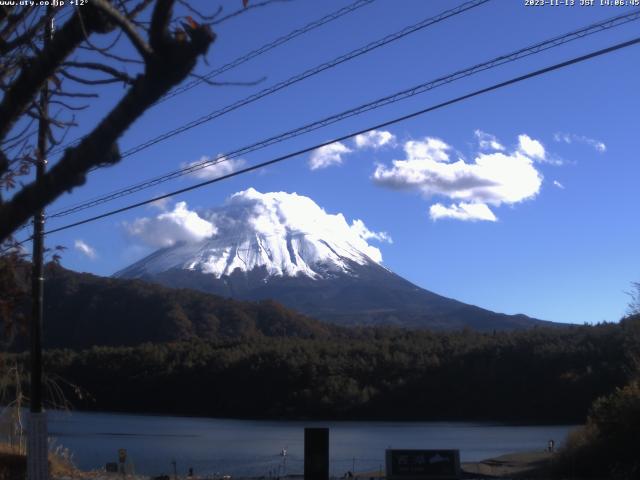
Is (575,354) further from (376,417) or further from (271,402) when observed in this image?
(271,402)

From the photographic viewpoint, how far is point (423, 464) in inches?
683

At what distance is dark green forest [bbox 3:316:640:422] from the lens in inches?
2391

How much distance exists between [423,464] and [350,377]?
4972cm

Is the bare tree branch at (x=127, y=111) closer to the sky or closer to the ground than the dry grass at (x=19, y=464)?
closer to the sky

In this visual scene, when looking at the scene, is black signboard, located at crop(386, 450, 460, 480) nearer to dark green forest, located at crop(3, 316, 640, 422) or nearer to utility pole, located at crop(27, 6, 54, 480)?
utility pole, located at crop(27, 6, 54, 480)

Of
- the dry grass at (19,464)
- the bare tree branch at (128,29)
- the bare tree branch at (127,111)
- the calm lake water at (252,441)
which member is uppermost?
the bare tree branch at (128,29)

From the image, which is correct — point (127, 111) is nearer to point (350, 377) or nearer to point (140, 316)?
point (350, 377)

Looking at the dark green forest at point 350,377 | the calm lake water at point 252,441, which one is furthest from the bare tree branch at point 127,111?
the dark green forest at point 350,377

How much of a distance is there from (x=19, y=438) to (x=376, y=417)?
45737 millimetres

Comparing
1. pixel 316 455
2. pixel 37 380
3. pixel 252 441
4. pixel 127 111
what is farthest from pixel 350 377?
pixel 127 111

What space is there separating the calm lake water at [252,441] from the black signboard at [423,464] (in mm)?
11309

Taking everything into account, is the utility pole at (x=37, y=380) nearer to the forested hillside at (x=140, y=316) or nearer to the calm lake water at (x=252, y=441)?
the calm lake water at (x=252, y=441)

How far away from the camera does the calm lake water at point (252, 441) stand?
A: 32.2 meters

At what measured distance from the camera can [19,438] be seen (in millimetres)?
19969
